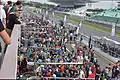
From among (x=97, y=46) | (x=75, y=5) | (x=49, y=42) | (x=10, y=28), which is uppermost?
(x=10, y=28)

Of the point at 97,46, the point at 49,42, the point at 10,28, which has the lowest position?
the point at 97,46

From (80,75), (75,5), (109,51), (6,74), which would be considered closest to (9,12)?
(6,74)

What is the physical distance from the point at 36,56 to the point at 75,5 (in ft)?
506

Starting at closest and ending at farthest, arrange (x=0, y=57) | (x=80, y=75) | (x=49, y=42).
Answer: (x=0, y=57) < (x=80, y=75) < (x=49, y=42)

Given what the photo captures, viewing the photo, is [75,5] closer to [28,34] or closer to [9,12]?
[28,34]

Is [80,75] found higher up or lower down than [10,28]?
lower down

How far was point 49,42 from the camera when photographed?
24906mm

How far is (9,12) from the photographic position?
597 cm

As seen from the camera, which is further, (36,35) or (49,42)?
(36,35)

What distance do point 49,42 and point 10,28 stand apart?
19.2 meters

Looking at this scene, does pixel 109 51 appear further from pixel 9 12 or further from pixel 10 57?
pixel 10 57

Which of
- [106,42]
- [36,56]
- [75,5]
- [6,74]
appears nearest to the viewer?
[6,74]

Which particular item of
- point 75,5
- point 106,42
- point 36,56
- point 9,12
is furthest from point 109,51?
point 75,5

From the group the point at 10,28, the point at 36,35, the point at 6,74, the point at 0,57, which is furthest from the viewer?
the point at 36,35
